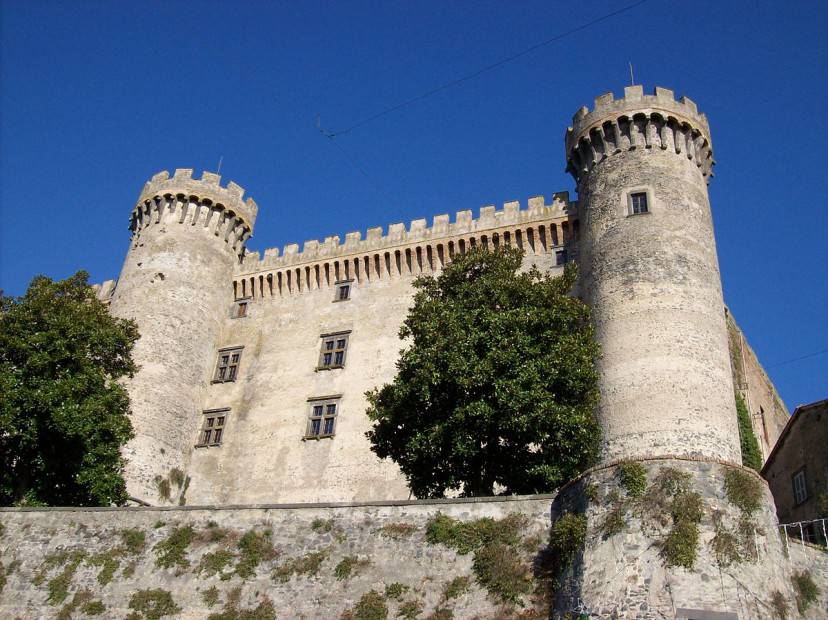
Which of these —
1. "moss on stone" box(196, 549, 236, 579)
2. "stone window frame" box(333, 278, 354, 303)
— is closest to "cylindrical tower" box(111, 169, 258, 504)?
"stone window frame" box(333, 278, 354, 303)

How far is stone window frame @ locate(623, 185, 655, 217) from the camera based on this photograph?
30047 mm

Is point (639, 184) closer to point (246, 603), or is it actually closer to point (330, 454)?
point (330, 454)

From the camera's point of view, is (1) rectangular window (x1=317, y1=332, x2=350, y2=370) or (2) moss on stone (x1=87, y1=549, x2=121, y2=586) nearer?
(2) moss on stone (x1=87, y1=549, x2=121, y2=586)

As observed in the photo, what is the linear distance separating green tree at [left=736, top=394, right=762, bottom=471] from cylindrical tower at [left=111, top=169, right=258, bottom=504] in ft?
72.7

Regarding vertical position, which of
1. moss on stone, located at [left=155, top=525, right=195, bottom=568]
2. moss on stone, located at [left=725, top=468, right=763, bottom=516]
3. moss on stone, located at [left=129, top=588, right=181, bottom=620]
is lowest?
moss on stone, located at [left=129, top=588, right=181, bottom=620]

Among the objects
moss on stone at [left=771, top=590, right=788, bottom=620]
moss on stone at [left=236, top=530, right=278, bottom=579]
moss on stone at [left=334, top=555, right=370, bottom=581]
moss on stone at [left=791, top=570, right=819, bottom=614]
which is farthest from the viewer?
moss on stone at [left=236, top=530, right=278, bottom=579]

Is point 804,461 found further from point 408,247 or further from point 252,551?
point 408,247

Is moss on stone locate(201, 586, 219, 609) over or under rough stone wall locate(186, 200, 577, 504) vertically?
under

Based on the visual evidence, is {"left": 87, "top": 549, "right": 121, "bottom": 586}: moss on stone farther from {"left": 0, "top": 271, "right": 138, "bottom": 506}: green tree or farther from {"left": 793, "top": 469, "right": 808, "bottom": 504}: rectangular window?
{"left": 793, "top": 469, "right": 808, "bottom": 504}: rectangular window

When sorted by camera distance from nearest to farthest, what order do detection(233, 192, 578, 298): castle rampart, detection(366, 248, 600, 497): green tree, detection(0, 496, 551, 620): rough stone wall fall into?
1. detection(0, 496, 551, 620): rough stone wall
2. detection(366, 248, 600, 497): green tree
3. detection(233, 192, 578, 298): castle rampart

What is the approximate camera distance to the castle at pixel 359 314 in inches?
1063

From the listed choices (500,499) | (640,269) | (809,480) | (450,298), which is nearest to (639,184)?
(640,269)

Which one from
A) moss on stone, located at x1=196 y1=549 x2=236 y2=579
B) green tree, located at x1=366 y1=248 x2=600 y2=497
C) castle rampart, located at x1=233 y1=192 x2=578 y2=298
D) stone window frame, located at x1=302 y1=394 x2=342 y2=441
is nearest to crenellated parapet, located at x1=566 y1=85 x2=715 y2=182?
castle rampart, located at x1=233 y1=192 x2=578 y2=298

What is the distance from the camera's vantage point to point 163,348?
3591cm
